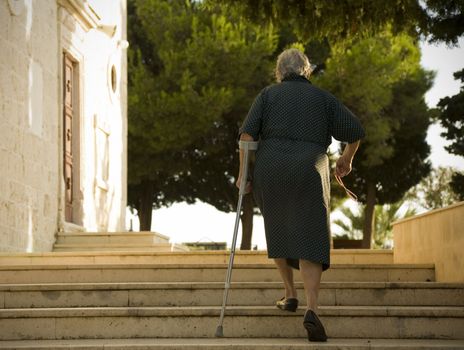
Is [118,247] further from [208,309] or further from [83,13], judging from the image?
[208,309]

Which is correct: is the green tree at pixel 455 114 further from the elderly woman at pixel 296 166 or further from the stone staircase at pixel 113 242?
the elderly woman at pixel 296 166

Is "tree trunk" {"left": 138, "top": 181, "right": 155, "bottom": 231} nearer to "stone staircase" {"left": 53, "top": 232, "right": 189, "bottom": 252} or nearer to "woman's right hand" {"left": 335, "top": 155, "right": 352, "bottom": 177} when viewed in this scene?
"stone staircase" {"left": 53, "top": 232, "right": 189, "bottom": 252}

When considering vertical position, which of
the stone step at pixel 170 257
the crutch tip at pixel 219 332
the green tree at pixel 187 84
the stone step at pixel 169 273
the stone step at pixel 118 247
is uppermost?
the green tree at pixel 187 84

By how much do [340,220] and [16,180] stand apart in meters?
29.1

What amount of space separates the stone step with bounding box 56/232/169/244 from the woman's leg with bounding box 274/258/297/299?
7.29 metres

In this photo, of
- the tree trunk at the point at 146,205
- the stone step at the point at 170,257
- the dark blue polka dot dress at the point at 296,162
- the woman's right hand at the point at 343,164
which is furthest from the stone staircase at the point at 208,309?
the tree trunk at the point at 146,205

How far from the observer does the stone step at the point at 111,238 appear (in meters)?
14.3

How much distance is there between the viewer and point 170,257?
10.9 metres

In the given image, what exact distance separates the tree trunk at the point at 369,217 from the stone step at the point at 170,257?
66.9ft

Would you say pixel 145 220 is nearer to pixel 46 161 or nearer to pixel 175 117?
pixel 175 117

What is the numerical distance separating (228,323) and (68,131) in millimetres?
10473

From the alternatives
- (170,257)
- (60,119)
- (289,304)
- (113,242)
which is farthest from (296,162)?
(60,119)

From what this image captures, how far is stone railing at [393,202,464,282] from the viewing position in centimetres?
834

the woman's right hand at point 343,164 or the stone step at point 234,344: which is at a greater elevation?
the woman's right hand at point 343,164
